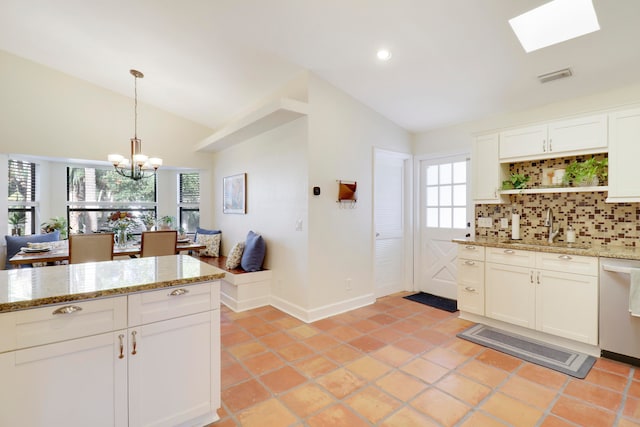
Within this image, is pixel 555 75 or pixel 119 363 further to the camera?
pixel 555 75

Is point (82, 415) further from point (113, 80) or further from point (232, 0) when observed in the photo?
point (113, 80)

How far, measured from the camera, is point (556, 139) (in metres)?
3.00

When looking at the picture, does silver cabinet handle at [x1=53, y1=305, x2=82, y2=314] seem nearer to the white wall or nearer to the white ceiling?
the white ceiling

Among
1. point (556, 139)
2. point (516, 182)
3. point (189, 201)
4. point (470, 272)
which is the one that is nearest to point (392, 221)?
point (470, 272)

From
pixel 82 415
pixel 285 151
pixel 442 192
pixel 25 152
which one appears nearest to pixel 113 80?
pixel 25 152

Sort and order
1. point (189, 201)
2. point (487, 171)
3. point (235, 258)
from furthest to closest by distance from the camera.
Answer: point (189, 201)
point (235, 258)
point (487, 171)

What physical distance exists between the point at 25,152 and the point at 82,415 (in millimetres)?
4352

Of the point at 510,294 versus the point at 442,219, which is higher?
the point at 442,219

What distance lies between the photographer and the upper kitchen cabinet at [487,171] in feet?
11.3

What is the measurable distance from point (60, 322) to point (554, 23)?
12.4ft

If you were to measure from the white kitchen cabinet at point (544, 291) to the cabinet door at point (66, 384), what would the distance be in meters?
3.28

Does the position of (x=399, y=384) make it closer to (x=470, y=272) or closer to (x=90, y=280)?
(x=470, y=272)

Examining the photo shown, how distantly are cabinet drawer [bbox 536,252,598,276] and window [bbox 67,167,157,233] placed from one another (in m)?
6.07

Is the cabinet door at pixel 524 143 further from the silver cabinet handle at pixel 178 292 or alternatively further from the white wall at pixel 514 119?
the silver cabinet handle at pixel 178 292
